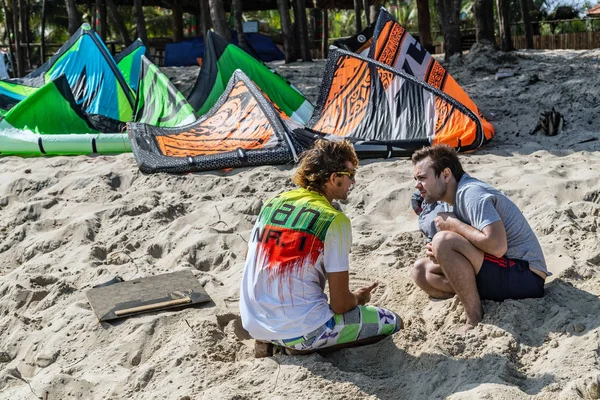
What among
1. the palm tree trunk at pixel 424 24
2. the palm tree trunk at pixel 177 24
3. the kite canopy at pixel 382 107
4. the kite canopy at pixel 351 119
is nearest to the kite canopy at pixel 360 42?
the kite canopy at pixel 351 119

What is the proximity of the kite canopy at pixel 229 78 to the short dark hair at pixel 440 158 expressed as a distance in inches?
191

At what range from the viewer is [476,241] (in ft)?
10.0

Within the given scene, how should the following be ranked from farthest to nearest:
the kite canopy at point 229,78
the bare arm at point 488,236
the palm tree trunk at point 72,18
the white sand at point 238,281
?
1. the palm tree trunk at point 72,18
2. the kite canopy at point 229,78
3. the bare arm at point 488,236
4. the white sand at point 238,281

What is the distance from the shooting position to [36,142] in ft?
23.5

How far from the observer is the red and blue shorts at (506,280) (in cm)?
318

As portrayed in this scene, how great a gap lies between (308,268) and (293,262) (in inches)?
2.7

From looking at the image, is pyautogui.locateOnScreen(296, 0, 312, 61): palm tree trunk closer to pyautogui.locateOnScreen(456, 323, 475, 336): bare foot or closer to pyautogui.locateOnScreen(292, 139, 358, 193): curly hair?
Answer: pyautogui.locateOnScreen(292, 139, 358, 193): curly hair

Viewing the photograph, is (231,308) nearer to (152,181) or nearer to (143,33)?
(152,181)

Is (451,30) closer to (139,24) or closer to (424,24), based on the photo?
(424,24)

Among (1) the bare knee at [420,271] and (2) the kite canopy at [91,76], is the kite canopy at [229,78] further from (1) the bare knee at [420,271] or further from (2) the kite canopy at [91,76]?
(1) the bare knee at [420,271]

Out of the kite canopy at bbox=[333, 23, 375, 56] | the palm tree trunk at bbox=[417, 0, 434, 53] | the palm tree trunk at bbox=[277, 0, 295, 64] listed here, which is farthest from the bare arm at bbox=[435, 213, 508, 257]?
the palm tree trunk at bbox=[417, 0, 434, 53]

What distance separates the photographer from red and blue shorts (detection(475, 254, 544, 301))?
10.4 feet

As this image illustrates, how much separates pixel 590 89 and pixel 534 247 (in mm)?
4581

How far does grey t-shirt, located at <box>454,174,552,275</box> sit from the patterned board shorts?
0.56 metres
